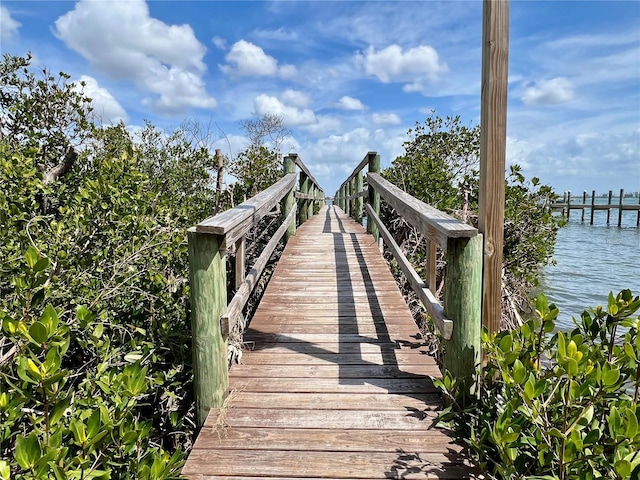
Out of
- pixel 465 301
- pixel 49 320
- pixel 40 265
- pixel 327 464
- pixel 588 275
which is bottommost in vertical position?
pixel 588 275

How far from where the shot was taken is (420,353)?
8.85 ft

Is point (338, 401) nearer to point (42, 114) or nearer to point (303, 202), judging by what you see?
point (42, 114)

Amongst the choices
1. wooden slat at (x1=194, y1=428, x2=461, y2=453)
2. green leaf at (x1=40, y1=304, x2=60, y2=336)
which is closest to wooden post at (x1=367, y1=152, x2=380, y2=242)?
wooden slat at (x1=194, y1=428, x2=461, y2=453)

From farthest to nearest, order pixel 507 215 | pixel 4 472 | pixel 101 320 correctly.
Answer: pixel 507 215
pixel 101 320
pixel 4 472

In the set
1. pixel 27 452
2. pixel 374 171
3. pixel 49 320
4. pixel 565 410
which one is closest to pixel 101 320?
pixel 49 320

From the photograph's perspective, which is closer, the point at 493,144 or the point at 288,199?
the point at 493,144

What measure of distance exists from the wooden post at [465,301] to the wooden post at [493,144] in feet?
0.28

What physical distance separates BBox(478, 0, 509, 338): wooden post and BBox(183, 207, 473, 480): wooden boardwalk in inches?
26.0

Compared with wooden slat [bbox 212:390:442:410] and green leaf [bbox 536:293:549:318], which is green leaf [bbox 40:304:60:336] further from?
green leaf [bbox 536:293:549:318]

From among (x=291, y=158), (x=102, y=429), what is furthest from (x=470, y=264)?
(x=291, y=158)

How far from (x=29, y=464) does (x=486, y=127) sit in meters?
2.21

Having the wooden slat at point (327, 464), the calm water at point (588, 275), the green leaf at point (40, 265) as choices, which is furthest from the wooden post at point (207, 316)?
the calm water at point (588, 275)

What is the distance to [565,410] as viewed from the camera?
1396 millimetres

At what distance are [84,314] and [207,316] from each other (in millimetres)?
554
